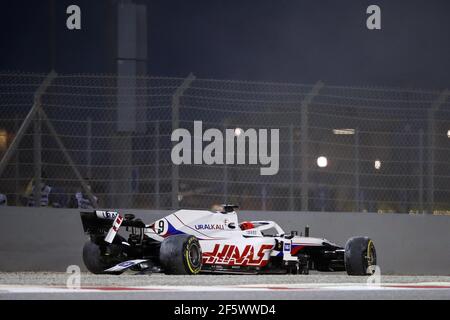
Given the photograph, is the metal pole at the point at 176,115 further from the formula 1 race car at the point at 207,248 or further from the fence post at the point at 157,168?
the formula 1 race car at the point at 207,248

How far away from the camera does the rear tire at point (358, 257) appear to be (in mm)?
11734

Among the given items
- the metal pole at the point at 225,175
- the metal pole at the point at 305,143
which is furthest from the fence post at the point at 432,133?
the metal pole at the point at 225,175

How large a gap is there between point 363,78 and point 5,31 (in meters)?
5.53

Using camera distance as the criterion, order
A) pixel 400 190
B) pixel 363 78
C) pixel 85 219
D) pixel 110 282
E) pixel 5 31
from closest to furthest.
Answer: pixel 110 282 → pixel 85 219 → pixel 400 190 → pixel 5 31 → pixel 363 78

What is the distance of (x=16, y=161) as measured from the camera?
12.3 m

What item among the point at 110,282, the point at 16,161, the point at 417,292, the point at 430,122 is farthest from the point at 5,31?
the point at 417,292

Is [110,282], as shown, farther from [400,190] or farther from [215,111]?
[400,190]

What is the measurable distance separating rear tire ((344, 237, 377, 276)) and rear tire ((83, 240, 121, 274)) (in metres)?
2.61

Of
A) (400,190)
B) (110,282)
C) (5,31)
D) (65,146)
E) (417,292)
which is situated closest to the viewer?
(417,292)

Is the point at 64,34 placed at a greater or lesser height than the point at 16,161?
greater

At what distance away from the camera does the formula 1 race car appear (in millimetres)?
10914

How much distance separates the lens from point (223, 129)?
12.7 meters

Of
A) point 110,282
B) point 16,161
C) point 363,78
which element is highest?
point 363,78

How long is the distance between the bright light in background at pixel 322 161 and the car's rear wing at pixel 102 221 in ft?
9.00
